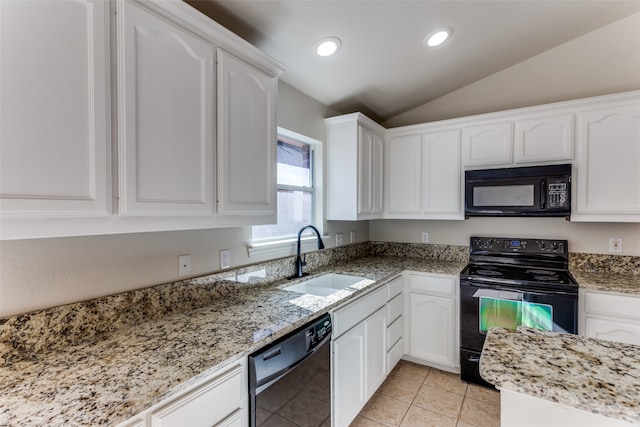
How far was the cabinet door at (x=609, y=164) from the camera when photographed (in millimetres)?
2197

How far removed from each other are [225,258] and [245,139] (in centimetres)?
73

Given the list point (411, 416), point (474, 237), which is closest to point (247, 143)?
point (411, 416)

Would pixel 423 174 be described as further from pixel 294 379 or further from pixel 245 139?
pixel 294 379

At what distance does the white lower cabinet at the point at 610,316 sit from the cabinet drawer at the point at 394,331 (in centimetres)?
128

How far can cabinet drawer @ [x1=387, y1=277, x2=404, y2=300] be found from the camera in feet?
8.11

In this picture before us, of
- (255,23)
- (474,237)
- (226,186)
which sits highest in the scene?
(255,23)

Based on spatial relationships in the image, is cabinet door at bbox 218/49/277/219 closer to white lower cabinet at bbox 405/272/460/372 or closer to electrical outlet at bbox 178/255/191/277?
electrical outlet at bbox 178/255/191/277

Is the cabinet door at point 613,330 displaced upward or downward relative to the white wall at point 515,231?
downward

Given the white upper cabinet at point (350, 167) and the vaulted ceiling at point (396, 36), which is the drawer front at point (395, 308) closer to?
the white upper cabinet at point (350, 167)

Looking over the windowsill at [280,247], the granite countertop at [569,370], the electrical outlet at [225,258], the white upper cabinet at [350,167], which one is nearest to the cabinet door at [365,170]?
the white upper cabinet at [350,167]

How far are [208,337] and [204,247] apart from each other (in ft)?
2.01

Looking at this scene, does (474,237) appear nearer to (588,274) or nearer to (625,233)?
(588,274)

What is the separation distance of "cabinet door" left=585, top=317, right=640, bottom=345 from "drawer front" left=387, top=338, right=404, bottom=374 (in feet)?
4.43

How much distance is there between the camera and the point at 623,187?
2.23 meters
